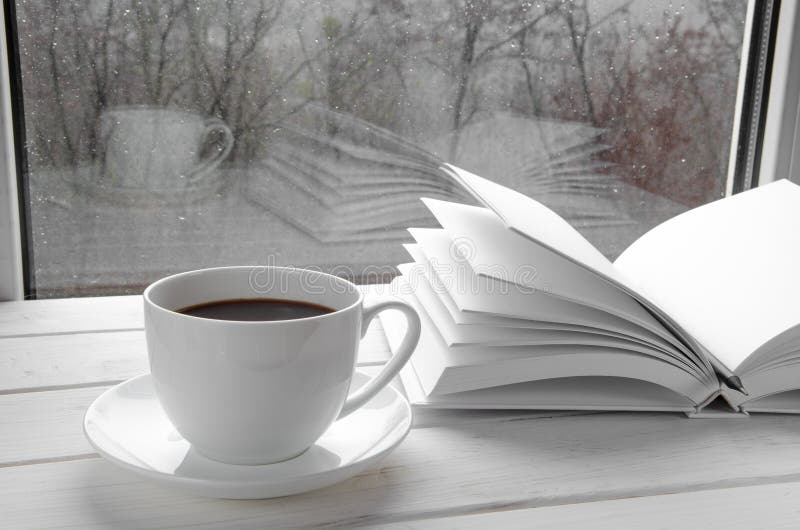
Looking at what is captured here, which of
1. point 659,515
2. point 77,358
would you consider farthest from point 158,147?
point 659,515

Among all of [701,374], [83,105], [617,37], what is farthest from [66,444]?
[617,37]

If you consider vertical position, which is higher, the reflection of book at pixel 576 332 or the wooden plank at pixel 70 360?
the reflection of book at pixel 576 332

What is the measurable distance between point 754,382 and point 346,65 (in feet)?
2.50

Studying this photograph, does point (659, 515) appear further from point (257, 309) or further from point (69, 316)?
point (69, 316)

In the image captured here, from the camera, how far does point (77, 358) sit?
70cm

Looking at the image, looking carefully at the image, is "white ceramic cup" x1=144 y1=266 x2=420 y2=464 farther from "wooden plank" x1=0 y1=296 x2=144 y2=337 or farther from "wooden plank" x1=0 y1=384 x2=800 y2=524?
"wooden plank" x1=0 y1=296 x2=144 y2=337

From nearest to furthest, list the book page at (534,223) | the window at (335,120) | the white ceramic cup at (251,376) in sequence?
the white ceramic cup at (251,376)
the book page at (534,223)
the window at (335,120)

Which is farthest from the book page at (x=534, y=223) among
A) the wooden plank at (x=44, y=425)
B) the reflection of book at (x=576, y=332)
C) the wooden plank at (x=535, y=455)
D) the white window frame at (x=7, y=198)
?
the white window frame at (x=7, y=198)

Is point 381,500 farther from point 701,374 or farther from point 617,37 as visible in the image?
point 617,37

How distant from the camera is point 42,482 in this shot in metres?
0.48

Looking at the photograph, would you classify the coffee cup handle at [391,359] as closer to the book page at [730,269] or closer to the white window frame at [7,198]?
the book page at [730,269]

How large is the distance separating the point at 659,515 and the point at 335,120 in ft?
2.71

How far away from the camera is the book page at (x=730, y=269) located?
61cm

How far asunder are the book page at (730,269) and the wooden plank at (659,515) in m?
0.13
